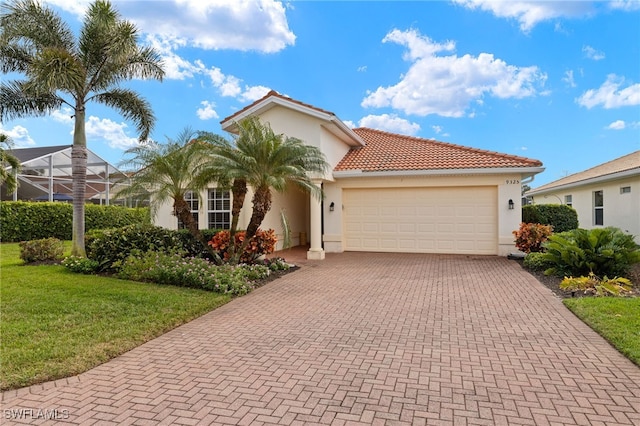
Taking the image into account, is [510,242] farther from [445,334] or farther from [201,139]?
[201,139]

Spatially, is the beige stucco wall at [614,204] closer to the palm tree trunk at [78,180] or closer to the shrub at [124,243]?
the shrub at [124,243]

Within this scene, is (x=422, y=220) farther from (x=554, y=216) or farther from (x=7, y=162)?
(x=7, y=162)

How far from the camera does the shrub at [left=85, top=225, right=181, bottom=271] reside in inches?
404

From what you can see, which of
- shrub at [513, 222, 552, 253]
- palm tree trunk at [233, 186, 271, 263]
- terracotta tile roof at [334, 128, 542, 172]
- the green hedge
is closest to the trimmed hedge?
terracotta tile roof at [334, 128, 542, 172]

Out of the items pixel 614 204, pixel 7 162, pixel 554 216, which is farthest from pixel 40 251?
pixel 614 204

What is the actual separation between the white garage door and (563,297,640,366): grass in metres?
7.00

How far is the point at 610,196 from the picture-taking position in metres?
17.1

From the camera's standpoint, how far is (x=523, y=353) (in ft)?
15.7

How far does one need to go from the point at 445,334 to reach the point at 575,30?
11.2 meters

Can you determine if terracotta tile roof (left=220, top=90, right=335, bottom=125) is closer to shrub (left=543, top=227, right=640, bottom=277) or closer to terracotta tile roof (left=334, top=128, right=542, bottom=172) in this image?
terracotta tile roof (left=334, top=128, right=542, bottom=172)

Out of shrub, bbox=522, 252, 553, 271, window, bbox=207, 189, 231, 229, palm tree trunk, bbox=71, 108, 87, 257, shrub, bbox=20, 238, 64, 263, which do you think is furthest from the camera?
window, bbox=207, 189, 231, 229

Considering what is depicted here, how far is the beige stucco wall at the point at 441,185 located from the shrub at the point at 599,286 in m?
5.07

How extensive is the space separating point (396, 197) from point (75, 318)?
11554 mm

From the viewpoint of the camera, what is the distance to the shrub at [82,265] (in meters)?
10.0
